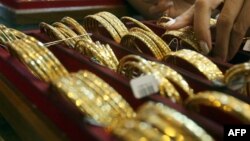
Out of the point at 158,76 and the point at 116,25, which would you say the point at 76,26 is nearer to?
the point at 116,25

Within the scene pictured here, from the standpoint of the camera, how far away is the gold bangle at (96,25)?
713mm

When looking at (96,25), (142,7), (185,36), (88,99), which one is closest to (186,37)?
(185,36)

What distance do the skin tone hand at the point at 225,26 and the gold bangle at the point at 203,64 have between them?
0.11m

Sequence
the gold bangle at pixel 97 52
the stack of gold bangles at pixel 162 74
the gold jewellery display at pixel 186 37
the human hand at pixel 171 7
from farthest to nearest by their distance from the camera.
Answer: the human hand at pixel 171 7, the gold jewellery display at pixel 186 37, the gold bangle at pixel 97 52, the stack of gold bangles at pixel 162 74

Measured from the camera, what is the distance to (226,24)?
62 centimetres

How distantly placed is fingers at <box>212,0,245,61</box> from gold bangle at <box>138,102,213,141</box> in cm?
29

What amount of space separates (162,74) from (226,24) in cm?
21

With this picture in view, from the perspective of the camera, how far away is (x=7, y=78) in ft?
1.84

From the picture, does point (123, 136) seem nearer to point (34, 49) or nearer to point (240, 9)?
point (34, 49)

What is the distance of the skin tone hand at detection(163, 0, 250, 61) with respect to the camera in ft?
2.05

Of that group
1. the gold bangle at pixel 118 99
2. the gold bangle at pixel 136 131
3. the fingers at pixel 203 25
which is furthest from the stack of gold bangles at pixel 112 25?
the gold bangle at pixel 136 131

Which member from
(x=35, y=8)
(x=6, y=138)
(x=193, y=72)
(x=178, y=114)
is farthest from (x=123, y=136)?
(x=35, y=8)

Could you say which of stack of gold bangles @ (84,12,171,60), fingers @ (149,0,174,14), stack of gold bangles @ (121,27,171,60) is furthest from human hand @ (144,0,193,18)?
stack of gold bangles @ (121,27,171,60)

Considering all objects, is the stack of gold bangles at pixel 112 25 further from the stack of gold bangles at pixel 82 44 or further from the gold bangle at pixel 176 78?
the gold bangle at pixel 176 78
